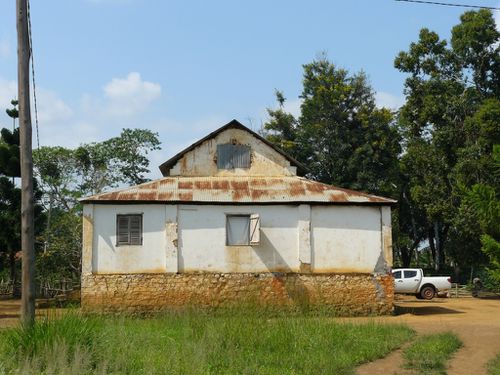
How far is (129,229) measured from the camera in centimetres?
2008

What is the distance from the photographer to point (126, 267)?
1983cm

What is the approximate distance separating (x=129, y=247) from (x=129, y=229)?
0.58 m

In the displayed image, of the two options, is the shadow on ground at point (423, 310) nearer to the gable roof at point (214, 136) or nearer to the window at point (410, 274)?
the window at point (410, 274)

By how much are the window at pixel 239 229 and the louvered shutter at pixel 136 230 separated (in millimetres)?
2820

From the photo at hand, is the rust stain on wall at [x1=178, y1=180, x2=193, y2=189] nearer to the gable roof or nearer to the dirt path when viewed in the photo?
the gable roof

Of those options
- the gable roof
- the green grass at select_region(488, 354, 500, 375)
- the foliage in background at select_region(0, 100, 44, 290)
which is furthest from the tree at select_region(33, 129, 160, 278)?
the green grass at select_region(488, 354, 500, 375)

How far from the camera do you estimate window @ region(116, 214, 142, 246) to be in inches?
787

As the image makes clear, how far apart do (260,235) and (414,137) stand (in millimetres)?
18759

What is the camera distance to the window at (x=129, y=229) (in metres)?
20.0

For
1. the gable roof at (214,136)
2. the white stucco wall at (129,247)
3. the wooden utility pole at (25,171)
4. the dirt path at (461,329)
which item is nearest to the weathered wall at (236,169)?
the gable roof at (214,136)

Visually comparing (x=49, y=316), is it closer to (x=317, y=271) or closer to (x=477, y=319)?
(x=317, y=271)

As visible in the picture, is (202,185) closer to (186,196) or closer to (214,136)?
(186,196)

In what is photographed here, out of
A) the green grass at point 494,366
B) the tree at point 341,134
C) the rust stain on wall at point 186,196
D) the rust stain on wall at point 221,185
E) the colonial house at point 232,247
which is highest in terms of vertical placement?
the tree at point 341,134

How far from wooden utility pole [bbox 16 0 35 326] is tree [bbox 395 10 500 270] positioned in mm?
26484
